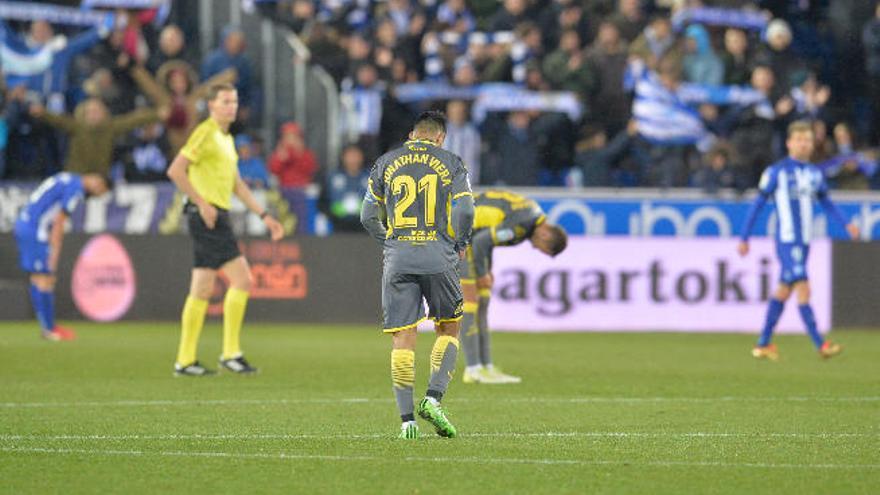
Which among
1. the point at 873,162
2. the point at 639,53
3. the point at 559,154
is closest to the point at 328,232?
the point at 559,154

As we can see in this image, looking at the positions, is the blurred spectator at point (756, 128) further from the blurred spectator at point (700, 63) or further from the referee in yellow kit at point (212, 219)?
the referee in yellow kit at point (212, 219)

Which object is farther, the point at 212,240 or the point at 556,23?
the point at 556,23

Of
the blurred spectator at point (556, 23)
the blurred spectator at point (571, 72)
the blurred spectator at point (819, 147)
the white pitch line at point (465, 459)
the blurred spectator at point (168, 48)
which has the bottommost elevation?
the white pitch line at point (465, 459)

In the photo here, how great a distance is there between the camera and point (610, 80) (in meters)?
23.1

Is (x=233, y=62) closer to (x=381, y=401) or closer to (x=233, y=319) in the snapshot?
(x=233, y=319)

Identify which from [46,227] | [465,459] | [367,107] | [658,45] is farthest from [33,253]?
[465,459]

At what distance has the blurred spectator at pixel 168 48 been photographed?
75.6 ft

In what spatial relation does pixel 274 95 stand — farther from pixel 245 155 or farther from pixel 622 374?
pixel 622 374

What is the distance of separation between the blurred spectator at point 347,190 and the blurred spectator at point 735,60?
498 cm

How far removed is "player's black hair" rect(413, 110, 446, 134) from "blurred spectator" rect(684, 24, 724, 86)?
13048 millimetres

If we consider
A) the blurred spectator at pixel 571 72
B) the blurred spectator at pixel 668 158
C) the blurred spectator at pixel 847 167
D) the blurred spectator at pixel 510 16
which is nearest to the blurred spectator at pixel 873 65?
the blurred spectator at pixel 847 167

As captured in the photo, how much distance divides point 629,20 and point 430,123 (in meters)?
14.0

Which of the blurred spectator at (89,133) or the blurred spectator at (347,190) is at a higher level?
the blurred spectator at (89,133)

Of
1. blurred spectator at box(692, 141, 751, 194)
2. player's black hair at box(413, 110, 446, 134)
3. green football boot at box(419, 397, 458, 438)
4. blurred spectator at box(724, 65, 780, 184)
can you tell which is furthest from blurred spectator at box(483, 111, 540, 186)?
green football boot at box(419, 397, 458, 438)
